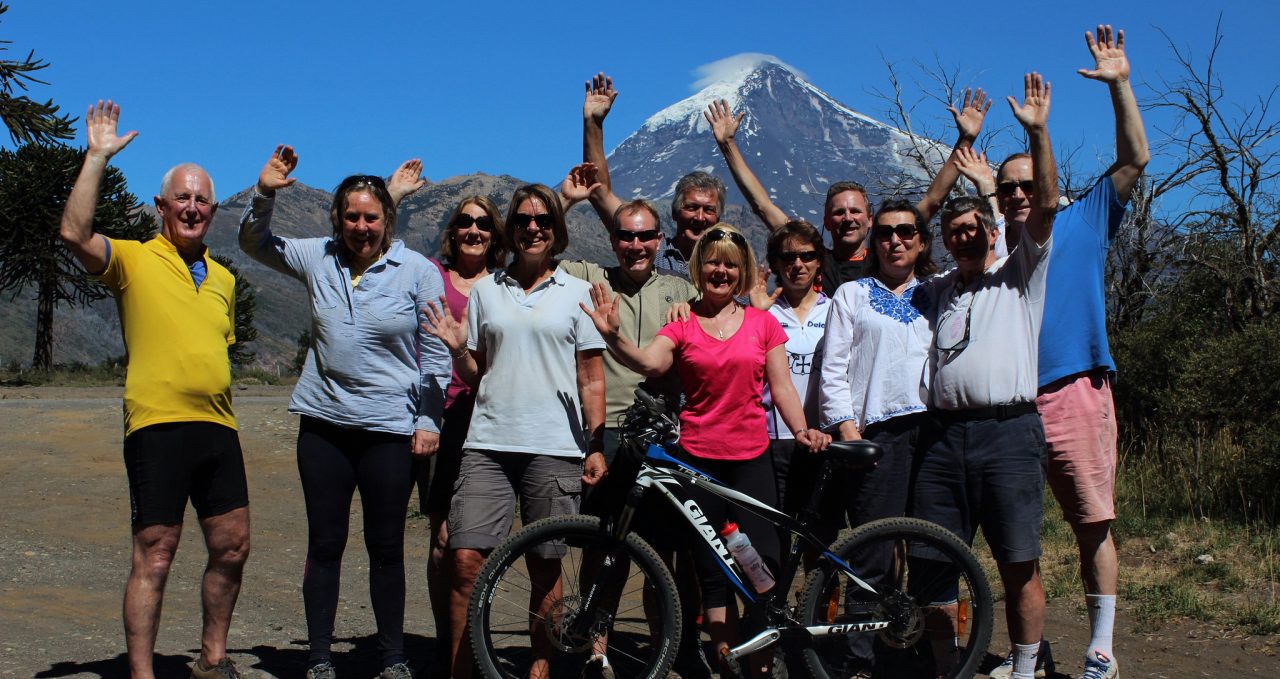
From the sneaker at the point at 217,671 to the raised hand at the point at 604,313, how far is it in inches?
73.5

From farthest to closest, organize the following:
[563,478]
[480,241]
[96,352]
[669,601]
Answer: [96,352] → [480,241] → [563,478] → [669,601]

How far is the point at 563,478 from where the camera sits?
14.6ft

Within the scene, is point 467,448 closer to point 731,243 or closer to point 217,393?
point 217,393

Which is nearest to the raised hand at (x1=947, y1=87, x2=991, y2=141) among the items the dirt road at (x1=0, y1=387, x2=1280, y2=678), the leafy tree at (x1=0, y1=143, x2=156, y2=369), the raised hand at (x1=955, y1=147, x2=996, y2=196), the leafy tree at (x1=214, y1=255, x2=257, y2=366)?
the raised hand at (x1=955, y1=147, x2=996, y2=196)

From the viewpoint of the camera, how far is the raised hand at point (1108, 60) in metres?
4.18

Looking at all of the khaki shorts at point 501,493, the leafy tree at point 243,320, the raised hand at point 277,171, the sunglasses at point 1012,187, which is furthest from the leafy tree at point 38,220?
the sunglasses at point 1012,187

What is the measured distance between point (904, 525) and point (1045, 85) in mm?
1695

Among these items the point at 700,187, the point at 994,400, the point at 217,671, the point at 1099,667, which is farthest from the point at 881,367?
the point at 217,671

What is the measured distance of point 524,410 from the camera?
439cm

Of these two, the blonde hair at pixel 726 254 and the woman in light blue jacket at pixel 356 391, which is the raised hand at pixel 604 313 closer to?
the blonde hair at pixel 726 254

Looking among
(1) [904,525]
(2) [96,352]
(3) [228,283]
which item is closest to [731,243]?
(1) [904,525]

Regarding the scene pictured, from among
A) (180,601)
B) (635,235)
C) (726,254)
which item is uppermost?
(635,235)

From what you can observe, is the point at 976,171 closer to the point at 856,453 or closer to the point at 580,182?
the point at 856,453

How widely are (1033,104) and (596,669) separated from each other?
2577 mm
